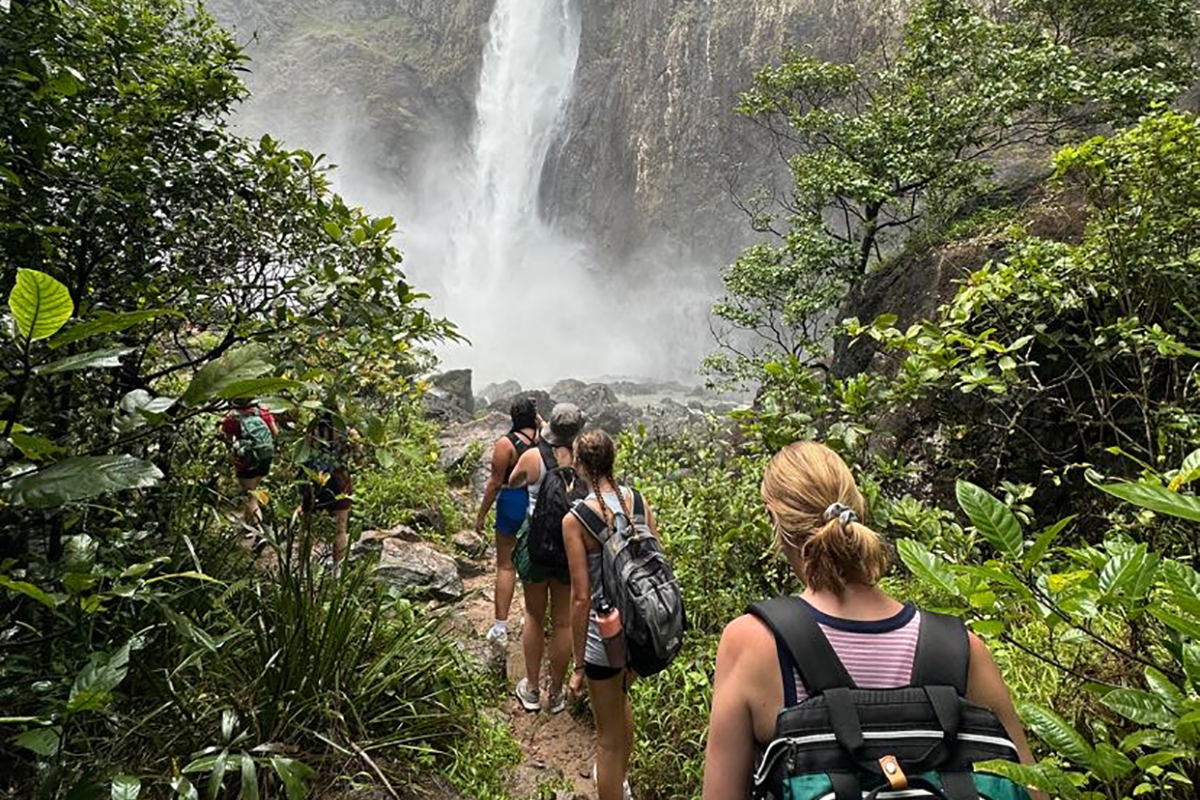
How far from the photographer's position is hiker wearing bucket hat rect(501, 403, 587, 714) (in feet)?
10.00

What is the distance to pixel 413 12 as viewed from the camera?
41.7 m

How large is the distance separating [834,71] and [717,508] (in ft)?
22.2

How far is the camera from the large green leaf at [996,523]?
3.10ft

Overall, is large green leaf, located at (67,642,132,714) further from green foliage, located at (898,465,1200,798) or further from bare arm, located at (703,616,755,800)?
green foliage, located at (898,465,1200,798)

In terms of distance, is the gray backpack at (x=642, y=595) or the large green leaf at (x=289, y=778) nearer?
the large green leaf at (x=289, y=778)

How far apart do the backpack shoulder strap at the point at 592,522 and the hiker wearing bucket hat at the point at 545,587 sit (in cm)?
57

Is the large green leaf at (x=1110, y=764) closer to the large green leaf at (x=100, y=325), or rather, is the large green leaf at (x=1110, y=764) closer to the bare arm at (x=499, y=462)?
the large green leaf at (x=100, y=325)

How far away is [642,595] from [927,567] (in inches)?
48.0

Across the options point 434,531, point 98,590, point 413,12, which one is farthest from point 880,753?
point 413,12

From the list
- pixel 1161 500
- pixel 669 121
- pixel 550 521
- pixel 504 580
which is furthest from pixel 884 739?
pixel 669 121

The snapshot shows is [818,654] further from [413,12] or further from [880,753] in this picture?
[413,12]

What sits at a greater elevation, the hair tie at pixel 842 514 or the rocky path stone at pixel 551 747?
the hair tie at pixel 842 514

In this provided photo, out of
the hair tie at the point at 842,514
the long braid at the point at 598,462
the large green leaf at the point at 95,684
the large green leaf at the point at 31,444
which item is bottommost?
the large green leaf at the point at 95,684

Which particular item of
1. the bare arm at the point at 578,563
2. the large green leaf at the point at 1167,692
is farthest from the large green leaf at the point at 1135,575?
the bare arm at the point at 578,563
